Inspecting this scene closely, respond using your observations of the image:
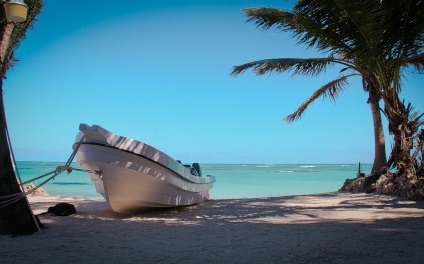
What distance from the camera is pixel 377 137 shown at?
33.0 feet

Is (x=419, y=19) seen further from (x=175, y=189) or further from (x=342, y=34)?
(x=175, y=189)

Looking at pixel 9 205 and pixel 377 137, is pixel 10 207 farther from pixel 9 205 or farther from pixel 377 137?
pixel 377 137

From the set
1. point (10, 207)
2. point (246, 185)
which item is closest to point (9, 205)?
point (10, 207)

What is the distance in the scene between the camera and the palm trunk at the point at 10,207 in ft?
11.7

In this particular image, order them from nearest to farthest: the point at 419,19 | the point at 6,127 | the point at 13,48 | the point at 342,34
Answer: the point at 6,127
the point at 419,19
the point at 342,34
the point at 13,48

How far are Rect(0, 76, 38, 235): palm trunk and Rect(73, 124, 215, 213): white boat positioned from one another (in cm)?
111

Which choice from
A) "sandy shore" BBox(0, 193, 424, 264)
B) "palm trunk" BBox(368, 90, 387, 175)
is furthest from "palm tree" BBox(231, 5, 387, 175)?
"sandy shore" BBox(0, 193, 424, 264)

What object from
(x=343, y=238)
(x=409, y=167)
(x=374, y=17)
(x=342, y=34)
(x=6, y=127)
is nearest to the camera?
(x=343, y=238)

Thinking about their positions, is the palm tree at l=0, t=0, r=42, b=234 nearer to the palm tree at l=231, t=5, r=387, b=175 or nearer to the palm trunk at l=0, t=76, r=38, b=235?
the palm trunk at l=0, t=76, r=38, b=235

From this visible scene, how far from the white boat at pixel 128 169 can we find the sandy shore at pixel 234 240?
0.71 meters

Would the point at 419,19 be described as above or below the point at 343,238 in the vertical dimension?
above

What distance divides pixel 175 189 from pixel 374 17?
15.1 ft

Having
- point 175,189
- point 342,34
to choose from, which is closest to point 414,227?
point 342,34

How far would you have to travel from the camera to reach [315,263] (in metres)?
2.56
